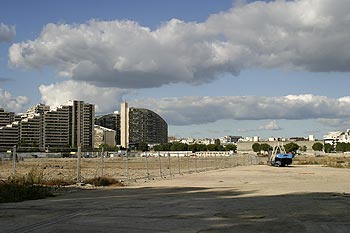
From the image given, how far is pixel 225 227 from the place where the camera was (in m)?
11.8

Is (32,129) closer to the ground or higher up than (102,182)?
higher up

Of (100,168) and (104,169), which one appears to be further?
(104,169)

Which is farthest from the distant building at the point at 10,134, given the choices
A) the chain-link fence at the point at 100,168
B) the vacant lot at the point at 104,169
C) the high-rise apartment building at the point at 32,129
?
the vacant lot at the point at 104,169

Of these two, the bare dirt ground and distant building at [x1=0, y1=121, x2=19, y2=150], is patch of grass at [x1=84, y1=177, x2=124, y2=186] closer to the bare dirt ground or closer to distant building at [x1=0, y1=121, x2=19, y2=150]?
the bare dirt ground

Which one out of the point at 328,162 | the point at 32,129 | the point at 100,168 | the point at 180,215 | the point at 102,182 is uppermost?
the point at 32,129

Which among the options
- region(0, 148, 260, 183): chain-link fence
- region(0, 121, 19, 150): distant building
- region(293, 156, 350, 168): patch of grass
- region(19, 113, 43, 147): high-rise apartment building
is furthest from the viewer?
region(19, 113, 43, 147): high-rise apartment building

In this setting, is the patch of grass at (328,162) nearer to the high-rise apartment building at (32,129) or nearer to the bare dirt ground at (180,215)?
the bare dirt ground at (180,215)

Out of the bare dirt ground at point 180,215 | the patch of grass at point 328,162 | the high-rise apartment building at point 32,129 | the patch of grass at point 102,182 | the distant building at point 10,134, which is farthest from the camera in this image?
the high-rise apartment building at point 32,129

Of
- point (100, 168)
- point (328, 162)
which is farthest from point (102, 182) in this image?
point (328, 162)

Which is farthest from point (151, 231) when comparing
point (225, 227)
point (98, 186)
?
point (98, 186)

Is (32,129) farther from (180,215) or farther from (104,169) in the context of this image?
(180,215)

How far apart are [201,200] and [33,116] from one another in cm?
18518

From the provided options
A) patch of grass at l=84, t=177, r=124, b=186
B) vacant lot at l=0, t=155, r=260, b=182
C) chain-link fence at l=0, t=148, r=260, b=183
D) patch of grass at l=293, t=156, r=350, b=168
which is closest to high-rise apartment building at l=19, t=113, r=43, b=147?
chain-link fence at l=0, t=148, r=260, b=183

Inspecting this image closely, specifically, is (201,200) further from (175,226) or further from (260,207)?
(175,226)
